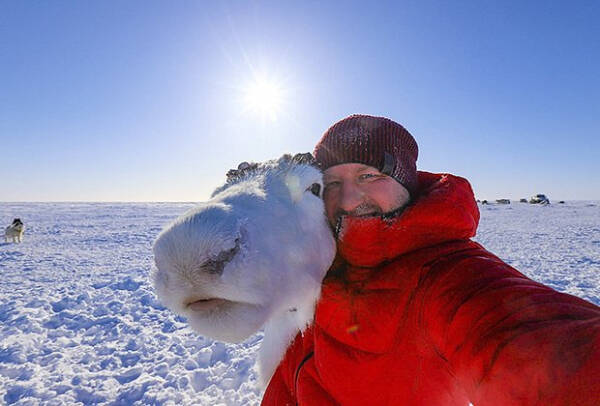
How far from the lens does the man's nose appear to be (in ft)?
4.64

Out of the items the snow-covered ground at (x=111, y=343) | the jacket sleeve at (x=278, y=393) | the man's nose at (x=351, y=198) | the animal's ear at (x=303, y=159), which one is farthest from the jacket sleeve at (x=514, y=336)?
the snow-covered ground at (x=111, y=343)

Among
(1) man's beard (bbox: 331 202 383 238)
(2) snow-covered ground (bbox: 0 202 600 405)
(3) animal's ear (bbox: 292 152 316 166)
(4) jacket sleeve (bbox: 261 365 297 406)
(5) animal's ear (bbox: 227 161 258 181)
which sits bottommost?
(2) snow-covered ground (bbox: 0 202 600 405)

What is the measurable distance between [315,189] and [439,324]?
703 mm

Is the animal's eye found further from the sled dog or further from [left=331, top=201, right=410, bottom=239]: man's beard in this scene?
the sled dog

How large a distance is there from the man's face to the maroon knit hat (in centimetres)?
4

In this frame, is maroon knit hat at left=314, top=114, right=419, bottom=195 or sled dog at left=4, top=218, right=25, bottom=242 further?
sled dog at left=4, top=218, right=25, bottom=242

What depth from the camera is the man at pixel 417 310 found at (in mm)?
757

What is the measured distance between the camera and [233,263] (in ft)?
2.74

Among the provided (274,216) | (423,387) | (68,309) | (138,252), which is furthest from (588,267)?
(138,252)

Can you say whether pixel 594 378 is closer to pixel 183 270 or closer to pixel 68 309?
pixel 183 270

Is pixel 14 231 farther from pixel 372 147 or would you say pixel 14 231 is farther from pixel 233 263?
pixel 233 263

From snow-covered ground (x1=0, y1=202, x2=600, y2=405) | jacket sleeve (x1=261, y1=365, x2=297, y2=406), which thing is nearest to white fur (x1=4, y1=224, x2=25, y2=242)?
snow-covered ground (x1=0, y1=202, x2=600, y2=405)

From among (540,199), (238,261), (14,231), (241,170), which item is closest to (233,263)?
(238,261)

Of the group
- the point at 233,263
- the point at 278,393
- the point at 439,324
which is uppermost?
the point at 233,263
